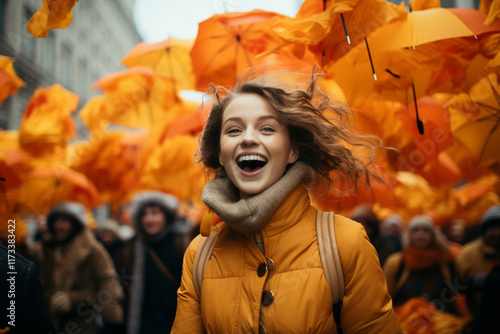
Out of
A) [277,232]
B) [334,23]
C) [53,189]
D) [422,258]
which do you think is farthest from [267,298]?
[53,189]

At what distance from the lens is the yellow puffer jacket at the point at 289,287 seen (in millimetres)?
1624

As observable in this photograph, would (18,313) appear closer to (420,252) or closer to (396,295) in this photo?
(396,295)

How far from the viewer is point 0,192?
3320mm

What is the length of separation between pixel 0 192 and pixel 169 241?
65.7 inches

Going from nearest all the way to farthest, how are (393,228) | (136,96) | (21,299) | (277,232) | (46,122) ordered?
(277,232) < (21,299) < (46,122) < (136,96) < (393,228)

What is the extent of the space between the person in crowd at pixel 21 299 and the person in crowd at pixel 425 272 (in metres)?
3.41

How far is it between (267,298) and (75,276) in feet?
12.0

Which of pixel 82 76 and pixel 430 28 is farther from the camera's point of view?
pixel 82 76

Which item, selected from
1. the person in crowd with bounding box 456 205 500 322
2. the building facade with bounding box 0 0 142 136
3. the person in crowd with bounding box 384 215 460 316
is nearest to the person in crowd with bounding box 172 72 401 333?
the person in crowd with bounding box 384 215 460 316

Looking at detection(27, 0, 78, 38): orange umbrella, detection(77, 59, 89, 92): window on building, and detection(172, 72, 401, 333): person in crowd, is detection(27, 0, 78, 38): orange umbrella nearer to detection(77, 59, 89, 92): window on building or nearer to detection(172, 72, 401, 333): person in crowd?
detection(172, 72, 401, 333): person in crowd

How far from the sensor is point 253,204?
5.65 feet

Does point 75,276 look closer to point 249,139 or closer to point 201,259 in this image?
point 201,259

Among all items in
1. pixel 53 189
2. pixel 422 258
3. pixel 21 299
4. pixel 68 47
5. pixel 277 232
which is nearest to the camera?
pixel 277 232

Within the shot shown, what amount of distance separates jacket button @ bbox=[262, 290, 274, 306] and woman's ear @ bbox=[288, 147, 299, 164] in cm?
63
